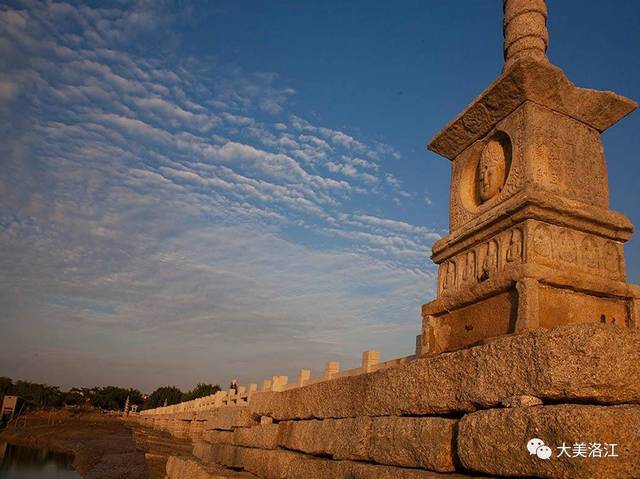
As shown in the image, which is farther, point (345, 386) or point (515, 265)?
point (345, 386)

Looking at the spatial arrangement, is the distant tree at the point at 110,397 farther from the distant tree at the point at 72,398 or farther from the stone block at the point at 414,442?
the stone block at the point at 414,442

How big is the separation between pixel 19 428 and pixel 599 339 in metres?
50.1

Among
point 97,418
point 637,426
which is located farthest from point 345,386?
point 97,418

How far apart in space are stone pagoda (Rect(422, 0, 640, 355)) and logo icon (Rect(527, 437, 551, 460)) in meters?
1.11

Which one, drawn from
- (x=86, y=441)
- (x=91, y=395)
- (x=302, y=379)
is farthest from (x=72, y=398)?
(x=302, y=379)

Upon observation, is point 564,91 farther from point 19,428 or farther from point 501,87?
point 19,428

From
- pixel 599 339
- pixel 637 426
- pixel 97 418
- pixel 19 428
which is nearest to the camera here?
pixel 637 426

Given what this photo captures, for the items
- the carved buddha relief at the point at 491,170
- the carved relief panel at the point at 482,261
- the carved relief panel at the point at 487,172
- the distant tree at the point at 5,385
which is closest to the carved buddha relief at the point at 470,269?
the carved relief panel at the point at 482,261

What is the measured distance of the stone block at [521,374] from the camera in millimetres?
2105

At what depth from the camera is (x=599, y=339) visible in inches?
83.7

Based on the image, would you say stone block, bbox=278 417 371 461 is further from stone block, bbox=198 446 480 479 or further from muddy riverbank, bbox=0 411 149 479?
muddy riverbank, bbox=0 411 149 479

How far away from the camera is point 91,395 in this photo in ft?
254

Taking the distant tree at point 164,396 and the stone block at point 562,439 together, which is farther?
the distant tree at point 164,396

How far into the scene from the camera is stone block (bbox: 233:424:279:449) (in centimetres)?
525
